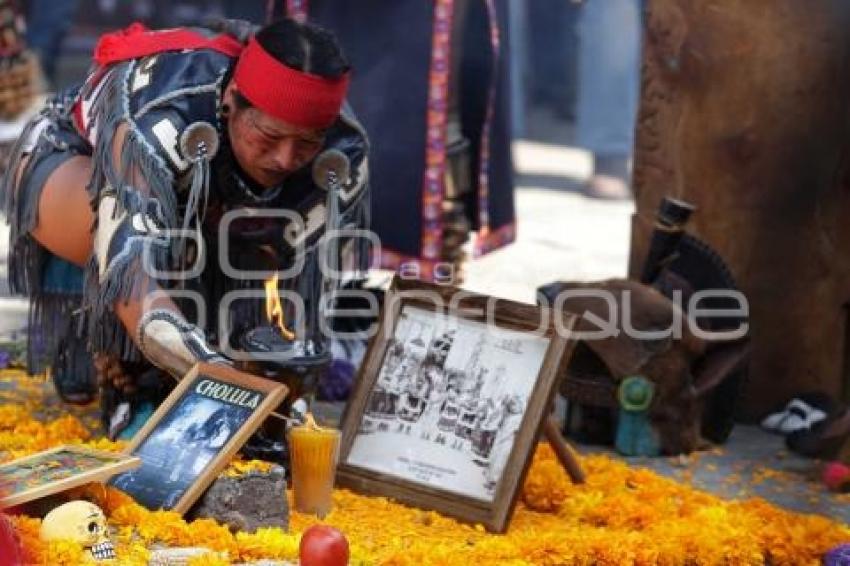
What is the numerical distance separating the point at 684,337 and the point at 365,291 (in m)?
1.05

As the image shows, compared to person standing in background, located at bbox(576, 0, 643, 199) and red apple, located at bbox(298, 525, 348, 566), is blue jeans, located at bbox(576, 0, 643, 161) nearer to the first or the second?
person standing in background, located at bbox(576, 0, 643, 199)

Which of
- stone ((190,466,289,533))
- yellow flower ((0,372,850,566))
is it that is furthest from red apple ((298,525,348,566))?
stone ((190,466,289,533))

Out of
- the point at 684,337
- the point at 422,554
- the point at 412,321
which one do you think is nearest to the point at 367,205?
the point at 412,321

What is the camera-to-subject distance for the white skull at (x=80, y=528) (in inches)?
136

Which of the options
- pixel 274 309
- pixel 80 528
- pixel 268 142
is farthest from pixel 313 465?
pixel 268 142

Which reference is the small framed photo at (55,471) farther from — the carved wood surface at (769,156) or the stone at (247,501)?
the carved wood surface at (769,156)

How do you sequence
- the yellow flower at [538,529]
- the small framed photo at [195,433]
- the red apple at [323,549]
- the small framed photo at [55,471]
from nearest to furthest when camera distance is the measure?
the red apple at [323,549] < the small framed photo at [55,471] < the yellow flower at [538,529] < the small framed photo at [195,433]

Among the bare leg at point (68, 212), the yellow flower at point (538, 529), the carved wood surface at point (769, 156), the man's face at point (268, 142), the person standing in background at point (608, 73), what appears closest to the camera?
the yellow flower at point (538, 529)

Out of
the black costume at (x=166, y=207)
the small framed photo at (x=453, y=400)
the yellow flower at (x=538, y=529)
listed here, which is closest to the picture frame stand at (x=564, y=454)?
the yellow flower at (x=538, y=529)

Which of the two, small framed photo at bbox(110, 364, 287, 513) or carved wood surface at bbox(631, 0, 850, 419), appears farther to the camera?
carved wood surface at bbox(631, 0, 850, 419)

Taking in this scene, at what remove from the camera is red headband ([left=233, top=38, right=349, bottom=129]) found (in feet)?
13.5

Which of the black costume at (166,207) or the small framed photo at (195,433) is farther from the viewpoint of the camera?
the black costume at (166,207)

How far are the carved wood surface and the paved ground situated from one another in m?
0.29

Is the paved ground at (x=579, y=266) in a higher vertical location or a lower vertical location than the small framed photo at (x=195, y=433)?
lower
